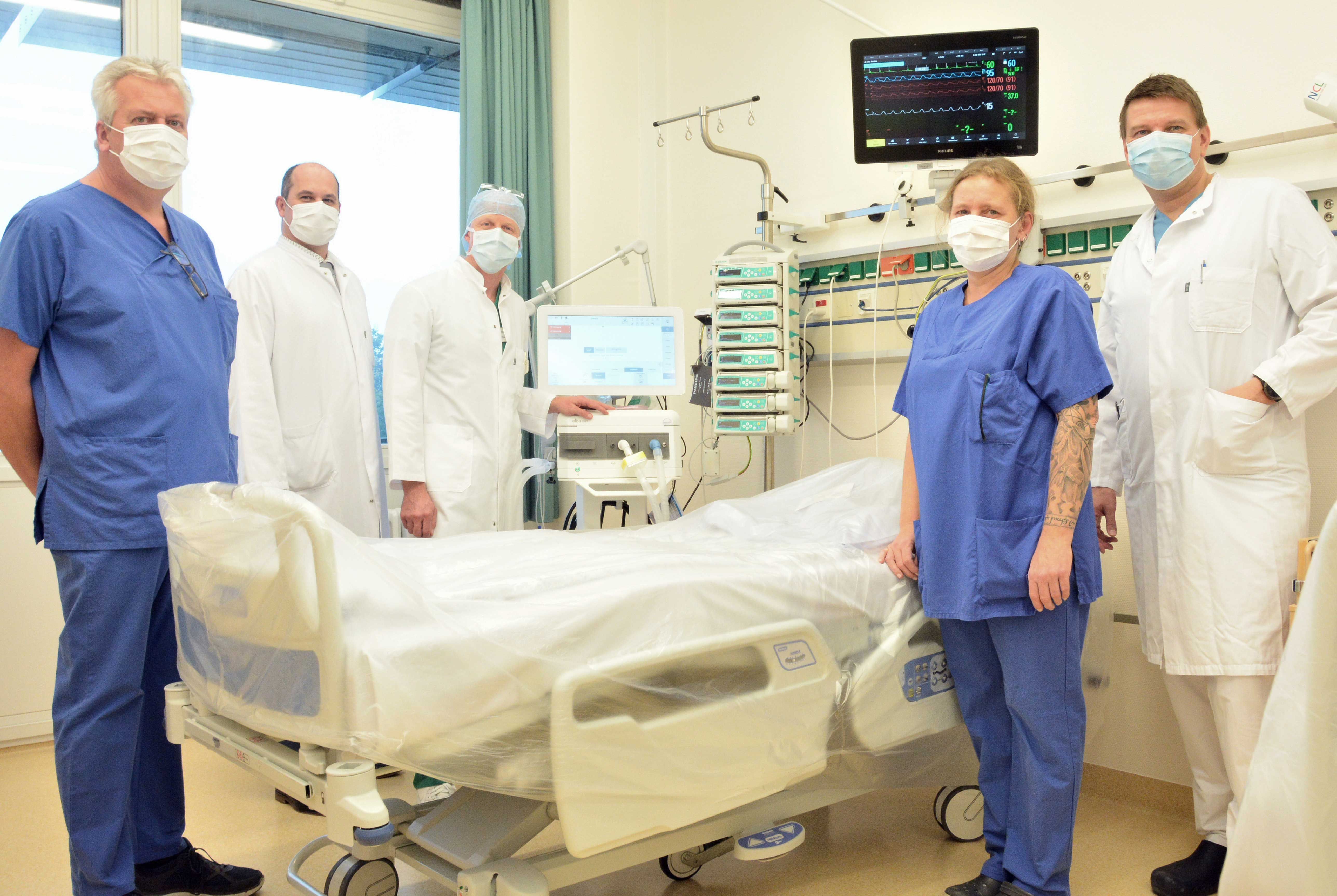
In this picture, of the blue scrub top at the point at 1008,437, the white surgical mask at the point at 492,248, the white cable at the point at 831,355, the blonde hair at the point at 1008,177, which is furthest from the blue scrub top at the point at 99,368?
the white cable at the point at 831,355

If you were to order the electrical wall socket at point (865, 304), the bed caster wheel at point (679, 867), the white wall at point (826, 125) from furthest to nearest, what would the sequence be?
the electrical wall socket at point (865, 304), the white wall at point (826, 125), the bed caster wheel at point (679, 867)

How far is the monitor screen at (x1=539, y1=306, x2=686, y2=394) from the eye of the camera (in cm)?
316

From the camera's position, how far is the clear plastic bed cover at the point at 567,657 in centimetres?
142

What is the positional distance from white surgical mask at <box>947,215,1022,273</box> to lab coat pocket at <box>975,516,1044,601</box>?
51 cm

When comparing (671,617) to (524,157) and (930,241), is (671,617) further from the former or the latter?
(524,157)

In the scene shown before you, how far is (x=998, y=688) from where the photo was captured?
2031 mm

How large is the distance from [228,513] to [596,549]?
0.65m

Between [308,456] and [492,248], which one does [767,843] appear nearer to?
[308,456]

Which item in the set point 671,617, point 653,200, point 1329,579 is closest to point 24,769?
point 671,617

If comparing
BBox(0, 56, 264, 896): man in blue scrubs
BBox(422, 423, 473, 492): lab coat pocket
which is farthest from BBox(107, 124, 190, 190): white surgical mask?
BBox(422, 423, 473, 492): lab coat pocket

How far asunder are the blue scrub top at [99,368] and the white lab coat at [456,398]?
2.59 ft

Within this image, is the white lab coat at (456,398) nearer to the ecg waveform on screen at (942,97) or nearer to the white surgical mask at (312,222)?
the white surgical mask at (312,222)

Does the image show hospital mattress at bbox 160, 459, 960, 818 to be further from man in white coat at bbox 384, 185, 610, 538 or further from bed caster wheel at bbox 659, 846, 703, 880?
man in white coat at bbox 384, 185, 610, 538

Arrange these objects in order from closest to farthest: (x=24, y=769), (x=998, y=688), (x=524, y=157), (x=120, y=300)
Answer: (x=120, y=300) → (x=998, y=688) → (x=24, y=769) → (x=524, y=157)
